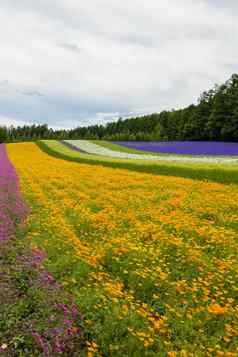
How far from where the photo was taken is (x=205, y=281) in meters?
6.36

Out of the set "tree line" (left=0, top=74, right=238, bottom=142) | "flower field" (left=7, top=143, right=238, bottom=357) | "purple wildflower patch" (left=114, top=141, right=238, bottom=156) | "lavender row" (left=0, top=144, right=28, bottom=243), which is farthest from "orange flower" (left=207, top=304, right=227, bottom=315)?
"tree line" (left=0, top=74, right=238, bottom=142)

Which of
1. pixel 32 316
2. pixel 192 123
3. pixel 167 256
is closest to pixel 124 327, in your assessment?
pixel 32 316

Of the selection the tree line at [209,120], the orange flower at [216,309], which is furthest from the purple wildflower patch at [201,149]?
the orange flower at [216,309]

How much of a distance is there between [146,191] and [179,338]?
11319 millimetres

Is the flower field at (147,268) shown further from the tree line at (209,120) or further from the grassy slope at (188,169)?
the tree line at (209,120)

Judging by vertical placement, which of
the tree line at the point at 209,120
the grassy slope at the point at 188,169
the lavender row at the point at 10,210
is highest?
the tree line at the point at 209,120

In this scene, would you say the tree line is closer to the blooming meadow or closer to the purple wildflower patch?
the purple wildflower patch

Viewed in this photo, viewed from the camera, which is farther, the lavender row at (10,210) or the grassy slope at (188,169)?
the grassy slope at (188,169)

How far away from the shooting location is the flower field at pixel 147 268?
15.4ft

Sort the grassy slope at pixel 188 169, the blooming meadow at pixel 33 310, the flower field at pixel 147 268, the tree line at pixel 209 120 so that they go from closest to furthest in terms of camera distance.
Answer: the blooming meadow at pixel 33 310 → the flower field at pixel 147 268 → the grassy slope at pixel 188 169 → the tree line at pixel 209 120

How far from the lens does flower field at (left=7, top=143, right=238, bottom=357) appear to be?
4.69 metres

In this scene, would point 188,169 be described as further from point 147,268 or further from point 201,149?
point 201,149

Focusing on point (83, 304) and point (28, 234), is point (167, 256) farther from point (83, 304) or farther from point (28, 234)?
point (28, 234)

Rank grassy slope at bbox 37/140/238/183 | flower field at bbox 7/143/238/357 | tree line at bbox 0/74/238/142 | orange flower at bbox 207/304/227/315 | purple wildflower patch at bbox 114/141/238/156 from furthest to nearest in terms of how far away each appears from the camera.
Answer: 1. tree line at bbox 0/74/238/142
2. purple wildflower patch at bbox 114/141/238/156
3. grassy slope at bbox 37/140/238/183
4. orange flower at bbox 207/304/227/315
5. flower field at bbox 7/143/238/357
